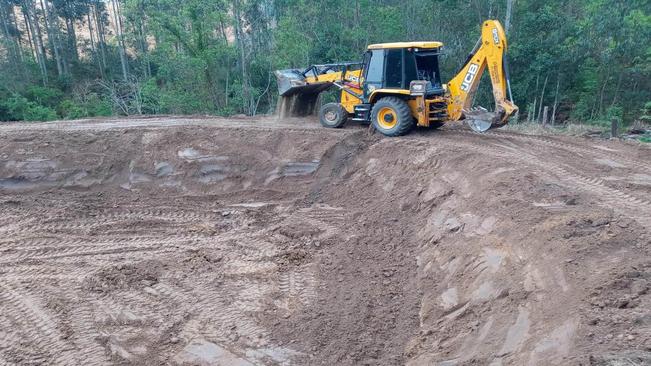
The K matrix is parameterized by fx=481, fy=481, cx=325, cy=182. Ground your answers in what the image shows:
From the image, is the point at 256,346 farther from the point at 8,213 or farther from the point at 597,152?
the point at 597,152

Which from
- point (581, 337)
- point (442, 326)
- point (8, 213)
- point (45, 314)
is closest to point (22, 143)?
point (8, 213)

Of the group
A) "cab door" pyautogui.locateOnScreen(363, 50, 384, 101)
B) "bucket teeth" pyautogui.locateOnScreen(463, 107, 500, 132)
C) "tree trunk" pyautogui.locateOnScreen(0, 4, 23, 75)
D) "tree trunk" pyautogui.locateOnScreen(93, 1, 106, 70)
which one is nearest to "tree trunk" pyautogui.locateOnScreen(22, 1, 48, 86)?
"tree trunk" pyautogui.locateOnScreen(0, 4, 23, 75)

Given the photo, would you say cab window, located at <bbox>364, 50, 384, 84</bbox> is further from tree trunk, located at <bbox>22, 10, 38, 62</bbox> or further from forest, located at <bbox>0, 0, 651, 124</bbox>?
tree trunk, located at <bbox>22, 10, 38, 62</bbox>

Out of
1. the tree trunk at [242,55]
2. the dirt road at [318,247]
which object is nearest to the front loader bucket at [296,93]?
the dirt road at [318,247]

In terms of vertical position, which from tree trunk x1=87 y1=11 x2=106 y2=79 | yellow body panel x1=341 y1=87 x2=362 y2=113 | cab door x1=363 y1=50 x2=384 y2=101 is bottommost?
yellow body panel x1=341 y1=87 x2=362 y2=113

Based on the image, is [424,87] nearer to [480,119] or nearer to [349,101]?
[480,119]

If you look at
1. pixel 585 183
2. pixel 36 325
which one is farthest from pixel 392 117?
pixel 36 325

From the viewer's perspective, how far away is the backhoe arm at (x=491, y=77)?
32.9 feet

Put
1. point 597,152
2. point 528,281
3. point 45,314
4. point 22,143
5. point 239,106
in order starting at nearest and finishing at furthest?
point 528,281
point 45,314
point 597,152
point 22,143
point 239,106

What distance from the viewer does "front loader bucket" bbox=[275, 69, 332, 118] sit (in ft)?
42.8

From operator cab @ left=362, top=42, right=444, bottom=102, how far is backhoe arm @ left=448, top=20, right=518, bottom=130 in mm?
473

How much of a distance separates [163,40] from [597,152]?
65.4ft

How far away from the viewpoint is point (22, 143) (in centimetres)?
1123

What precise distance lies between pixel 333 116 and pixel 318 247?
4782mm
